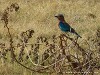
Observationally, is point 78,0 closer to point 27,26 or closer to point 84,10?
point 84,10

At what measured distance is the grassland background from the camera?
1078cm

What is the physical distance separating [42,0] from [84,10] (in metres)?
1.75

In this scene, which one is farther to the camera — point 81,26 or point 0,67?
point 81,26

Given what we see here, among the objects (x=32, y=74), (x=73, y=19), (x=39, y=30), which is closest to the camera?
(x=32, y=74)

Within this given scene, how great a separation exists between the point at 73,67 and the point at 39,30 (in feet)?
19.7

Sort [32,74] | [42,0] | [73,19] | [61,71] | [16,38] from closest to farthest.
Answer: [61,71] → [32,74] → [16,38] → [73,19] → [42,0]

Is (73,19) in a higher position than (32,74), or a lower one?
higher

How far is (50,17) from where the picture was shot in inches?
504

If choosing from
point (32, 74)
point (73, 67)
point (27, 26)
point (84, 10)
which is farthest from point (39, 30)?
point (73, 67)

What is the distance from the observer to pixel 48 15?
508 inches

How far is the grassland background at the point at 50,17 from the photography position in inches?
424

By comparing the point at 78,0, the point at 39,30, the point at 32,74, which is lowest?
the point at 32,74

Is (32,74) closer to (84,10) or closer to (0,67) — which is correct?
(0,67)

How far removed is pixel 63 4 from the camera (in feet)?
47.3
